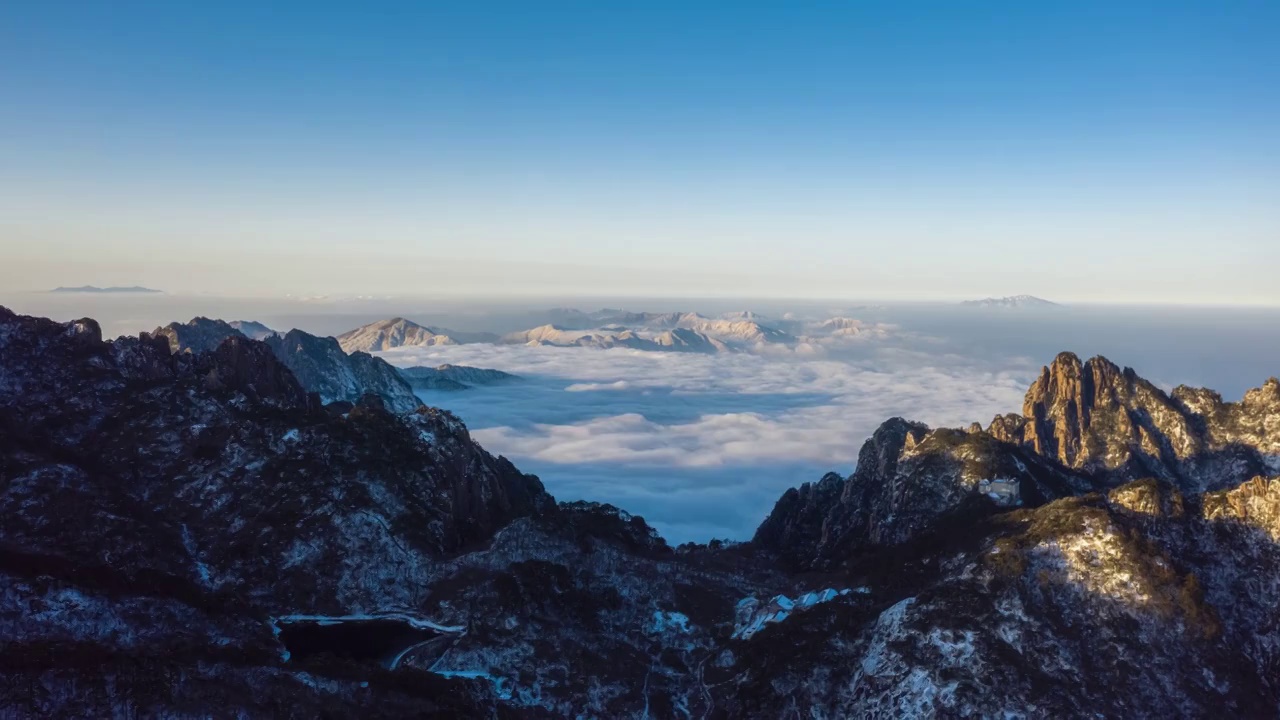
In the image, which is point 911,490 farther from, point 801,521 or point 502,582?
point 502,582

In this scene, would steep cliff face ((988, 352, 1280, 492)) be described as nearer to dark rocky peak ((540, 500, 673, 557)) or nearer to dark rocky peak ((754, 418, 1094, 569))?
dark rocky peak ((754, 418, 1094, 569))

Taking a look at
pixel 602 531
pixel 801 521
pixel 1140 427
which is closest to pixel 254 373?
pixel 602 531

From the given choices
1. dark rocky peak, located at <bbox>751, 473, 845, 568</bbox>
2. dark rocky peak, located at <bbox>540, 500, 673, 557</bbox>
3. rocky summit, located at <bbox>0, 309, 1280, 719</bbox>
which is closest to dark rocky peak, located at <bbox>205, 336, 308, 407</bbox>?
rocky summit, located at <bbox>0, 309, 1280, 719</bbox>

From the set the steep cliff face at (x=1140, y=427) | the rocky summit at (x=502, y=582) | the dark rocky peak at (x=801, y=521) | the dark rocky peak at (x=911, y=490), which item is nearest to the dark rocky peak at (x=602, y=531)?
the rocky summit at (x=502, y=582)

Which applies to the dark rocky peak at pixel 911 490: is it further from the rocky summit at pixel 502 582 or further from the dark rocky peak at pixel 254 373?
the dark rocky peak at pixel 254 373

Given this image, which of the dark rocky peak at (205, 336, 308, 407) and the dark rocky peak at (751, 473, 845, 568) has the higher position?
the dark rocky peak at (205, 336, 308, 407)
